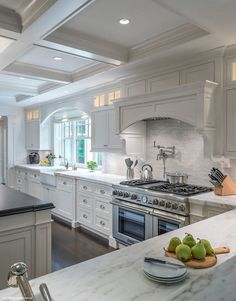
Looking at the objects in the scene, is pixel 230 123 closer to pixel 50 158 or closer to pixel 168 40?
pixel 168 40

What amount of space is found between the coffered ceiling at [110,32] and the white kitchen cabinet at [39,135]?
2.76m

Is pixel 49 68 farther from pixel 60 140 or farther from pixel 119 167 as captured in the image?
pixel 60 140

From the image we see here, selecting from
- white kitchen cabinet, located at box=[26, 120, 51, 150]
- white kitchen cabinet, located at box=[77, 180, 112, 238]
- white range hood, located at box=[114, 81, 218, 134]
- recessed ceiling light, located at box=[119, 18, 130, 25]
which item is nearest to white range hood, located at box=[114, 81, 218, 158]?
white range hood, located at box=[114, 81, 218, 134]

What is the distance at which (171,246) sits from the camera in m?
1.34

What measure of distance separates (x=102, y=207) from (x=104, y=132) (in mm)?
1245

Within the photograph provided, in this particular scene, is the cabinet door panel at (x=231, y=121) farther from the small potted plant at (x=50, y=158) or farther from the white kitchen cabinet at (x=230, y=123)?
the small potted plant at (x=50, y=158)

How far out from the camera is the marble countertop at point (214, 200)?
8.06ft

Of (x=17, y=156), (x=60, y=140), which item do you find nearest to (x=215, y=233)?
(x=60, y=140)

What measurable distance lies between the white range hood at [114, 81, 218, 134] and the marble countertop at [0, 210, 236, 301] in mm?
1746

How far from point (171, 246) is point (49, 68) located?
3690 millimetres

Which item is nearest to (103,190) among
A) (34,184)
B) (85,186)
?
(85,186)

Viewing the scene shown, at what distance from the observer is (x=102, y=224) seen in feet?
13.2

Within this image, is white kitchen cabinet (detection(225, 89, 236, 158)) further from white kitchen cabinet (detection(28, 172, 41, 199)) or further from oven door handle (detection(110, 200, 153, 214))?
white kitchen cabinet (detection(28, 172, 41, 199))

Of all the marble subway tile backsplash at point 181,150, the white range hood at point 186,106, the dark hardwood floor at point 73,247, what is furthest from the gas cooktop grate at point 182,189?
the dark hardwood floor at point 73,247
